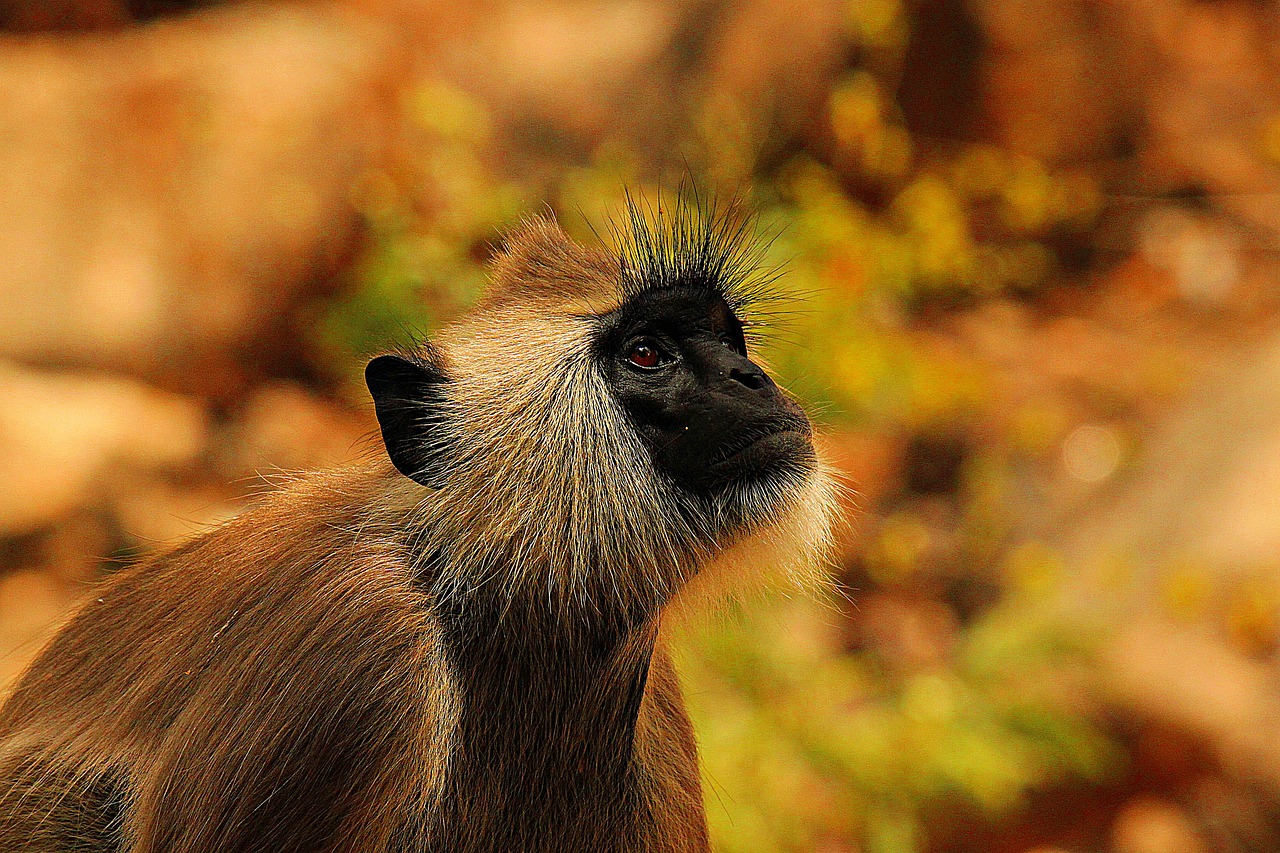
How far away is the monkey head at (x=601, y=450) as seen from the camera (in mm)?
2676

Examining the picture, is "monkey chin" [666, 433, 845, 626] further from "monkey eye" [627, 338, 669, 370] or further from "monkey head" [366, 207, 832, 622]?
"monkey eye" [627, 338, 669, 370]

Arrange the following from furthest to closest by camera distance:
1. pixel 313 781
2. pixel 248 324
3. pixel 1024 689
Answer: pixel 248 324 < pixel 1024 689 < pixel 313 781

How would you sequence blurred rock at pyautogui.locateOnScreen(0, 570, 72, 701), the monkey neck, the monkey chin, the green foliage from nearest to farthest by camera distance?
the monkey neck, the monkey chin, the green foliage, blurred rock at pyautogui.locateOnScreen(0, 570, 72, 701)

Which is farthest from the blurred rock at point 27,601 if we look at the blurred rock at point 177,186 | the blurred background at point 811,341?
the blurred rock at point 177,186

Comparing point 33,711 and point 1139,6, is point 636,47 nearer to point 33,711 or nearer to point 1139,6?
point 1139,6

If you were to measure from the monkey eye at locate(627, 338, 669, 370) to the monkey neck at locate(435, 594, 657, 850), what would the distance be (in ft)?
1.87

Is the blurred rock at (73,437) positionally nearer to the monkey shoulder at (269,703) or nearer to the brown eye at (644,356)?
the monkey shoulder at (269,703)

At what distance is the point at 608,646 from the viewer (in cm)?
276

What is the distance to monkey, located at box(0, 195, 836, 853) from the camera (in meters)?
2.46

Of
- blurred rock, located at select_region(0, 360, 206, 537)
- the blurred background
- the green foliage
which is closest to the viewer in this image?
the green foliage

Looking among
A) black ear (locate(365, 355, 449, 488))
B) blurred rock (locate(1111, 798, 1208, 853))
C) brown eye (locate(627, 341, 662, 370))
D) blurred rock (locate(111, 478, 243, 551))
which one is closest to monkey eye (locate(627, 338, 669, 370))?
brown eye (locate(627, 341, 662, 370))

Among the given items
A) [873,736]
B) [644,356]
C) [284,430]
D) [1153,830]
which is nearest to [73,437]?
[284,430]

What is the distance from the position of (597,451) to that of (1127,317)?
29.2 feet

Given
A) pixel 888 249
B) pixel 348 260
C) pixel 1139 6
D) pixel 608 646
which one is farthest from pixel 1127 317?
pixel 608 646
